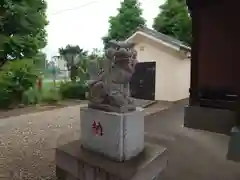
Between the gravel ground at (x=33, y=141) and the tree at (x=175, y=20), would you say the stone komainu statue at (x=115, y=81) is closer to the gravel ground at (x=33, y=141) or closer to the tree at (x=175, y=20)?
the gravel ground at (x=33, y=141)

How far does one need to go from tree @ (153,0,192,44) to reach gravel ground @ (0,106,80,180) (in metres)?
9.39

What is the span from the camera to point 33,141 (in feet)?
16.3

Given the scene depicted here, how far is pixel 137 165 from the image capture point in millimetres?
2574

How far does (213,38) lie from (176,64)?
233 inches

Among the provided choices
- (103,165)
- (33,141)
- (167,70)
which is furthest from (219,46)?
(167,70)

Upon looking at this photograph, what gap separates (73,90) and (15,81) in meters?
3.56

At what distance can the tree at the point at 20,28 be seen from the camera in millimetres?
9625

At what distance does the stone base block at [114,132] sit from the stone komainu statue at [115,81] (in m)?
0.10

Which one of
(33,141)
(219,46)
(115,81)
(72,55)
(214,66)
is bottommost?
(33,141)

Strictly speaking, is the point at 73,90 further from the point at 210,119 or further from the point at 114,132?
the point at 114,132

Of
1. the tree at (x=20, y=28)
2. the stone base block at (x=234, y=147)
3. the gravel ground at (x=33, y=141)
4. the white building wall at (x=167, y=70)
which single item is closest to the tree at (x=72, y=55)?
the tree at (x=20, y=28)

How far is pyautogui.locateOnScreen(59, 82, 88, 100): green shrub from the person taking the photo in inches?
472

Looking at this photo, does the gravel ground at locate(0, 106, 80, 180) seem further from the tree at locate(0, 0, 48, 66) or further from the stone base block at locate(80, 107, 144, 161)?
the tree at locate(0, 0, 48, 66)

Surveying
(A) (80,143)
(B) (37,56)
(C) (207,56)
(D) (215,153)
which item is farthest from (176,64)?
(A) (80,143)
